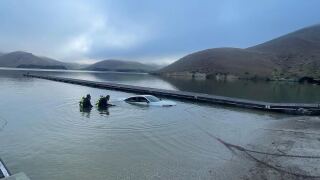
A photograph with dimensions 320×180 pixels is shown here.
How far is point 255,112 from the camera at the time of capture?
1638 inches

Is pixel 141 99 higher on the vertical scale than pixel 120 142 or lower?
higher

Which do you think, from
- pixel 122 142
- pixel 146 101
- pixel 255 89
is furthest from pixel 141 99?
pixel 255 89

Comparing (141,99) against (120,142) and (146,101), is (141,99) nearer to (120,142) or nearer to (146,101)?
(146,101)

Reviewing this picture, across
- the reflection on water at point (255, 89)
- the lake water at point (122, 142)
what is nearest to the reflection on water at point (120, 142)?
the lake water at point (122, 142)

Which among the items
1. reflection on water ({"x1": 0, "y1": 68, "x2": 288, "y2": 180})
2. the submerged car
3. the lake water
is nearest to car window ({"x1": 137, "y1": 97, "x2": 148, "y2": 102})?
the submerged car

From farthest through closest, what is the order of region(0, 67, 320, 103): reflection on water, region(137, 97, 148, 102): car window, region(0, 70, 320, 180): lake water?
region(0, 67, 320, 103): reflection on water → region(137, 97, 148, 102): car window → region(0, 70, 320, 180): lake water

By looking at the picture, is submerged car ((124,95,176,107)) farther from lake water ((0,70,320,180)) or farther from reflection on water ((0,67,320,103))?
reflection on water ((0,67,320,103))

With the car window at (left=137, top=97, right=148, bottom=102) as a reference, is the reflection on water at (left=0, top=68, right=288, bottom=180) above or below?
below

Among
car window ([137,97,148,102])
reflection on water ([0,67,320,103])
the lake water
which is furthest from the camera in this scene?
reflection on water ([0,67,320,103])

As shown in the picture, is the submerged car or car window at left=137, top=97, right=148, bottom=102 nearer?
the submerged car

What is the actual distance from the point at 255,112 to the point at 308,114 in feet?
18.0

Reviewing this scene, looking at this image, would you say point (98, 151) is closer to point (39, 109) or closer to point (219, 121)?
point (219, 121)

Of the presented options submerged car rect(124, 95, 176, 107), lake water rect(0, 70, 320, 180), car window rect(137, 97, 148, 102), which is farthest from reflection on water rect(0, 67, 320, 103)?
lake water rect(0, 70, 320, 180)

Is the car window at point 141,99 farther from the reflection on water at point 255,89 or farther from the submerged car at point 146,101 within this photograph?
the reflection on water at point 255,89
